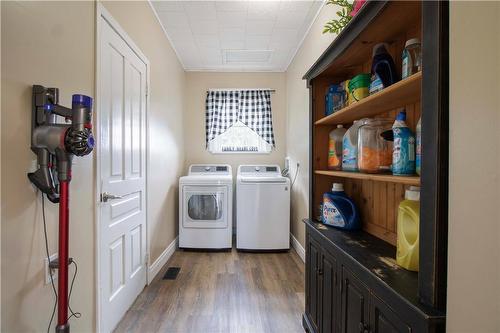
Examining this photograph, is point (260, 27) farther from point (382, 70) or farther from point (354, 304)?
point (354, 304)

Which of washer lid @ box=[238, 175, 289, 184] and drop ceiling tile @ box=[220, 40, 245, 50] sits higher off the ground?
drop ceiling tile @ box=[220, 40, 245, 50]

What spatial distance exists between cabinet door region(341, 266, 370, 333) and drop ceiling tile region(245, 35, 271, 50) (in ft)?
8.52

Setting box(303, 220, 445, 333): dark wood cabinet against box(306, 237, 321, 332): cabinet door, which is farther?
box(306, 237, 321, 332): cabinet door

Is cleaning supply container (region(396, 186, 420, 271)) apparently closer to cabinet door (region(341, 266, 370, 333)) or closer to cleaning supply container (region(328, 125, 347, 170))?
cabinet door (region(341, 266, 370, 333))

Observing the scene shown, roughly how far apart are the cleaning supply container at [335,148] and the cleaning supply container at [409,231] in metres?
0.60

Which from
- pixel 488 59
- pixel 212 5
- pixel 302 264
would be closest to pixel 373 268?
pixel 488 59

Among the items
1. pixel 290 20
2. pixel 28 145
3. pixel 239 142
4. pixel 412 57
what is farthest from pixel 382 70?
pixel 239 142

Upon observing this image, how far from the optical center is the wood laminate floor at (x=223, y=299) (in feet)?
5.83

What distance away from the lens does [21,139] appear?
963 mm

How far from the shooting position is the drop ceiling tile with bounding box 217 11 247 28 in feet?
7.91

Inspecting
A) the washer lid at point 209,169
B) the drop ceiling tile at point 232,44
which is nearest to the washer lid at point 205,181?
the washer lid at point 209,169

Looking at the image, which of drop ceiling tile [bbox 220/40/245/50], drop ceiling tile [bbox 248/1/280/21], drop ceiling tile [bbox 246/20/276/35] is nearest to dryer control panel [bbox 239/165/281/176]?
drop ceiling tile [bbox 220/40/245/50]

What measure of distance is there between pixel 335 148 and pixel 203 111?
272 centimetres

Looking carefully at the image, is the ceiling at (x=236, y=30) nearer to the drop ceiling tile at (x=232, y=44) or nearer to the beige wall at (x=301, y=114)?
the drop ceiling tile at (x=232, y=44)
